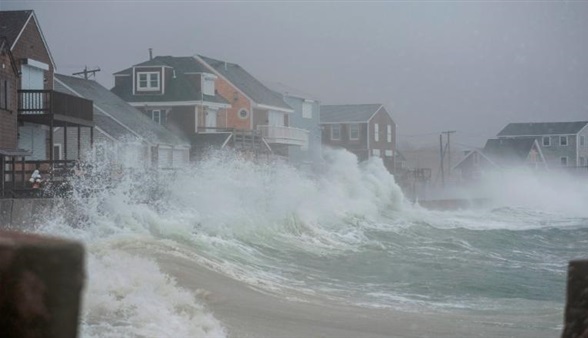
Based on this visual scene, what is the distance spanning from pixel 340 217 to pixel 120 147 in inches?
347

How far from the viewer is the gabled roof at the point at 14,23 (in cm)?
2862

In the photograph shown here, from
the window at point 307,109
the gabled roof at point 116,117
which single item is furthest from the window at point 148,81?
the window at point 307,109

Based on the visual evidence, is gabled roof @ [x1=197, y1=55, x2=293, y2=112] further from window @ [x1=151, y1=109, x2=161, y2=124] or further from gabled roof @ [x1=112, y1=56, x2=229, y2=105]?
window @ [x1=151, y1=109, x2=161, y2=124]

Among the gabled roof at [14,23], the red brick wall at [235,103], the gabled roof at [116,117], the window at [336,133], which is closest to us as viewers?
the gabled roof at [14,23]

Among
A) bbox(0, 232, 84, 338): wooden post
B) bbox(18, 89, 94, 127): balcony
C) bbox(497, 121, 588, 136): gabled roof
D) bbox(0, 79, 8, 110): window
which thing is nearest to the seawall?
bbox(0, 79, 8, 110): window

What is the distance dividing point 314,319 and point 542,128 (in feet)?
238

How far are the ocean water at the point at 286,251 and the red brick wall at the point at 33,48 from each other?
5.67 meters

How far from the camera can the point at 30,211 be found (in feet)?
54.2

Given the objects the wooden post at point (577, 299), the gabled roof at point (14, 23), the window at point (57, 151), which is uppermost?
the gabled roof at point (14, 23)

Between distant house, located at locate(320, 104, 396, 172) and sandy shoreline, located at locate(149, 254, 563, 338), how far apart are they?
2056 inches

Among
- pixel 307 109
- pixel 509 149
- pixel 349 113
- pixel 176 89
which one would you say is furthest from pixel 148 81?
pixel 509 149

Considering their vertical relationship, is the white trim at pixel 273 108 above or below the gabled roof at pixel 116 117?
above

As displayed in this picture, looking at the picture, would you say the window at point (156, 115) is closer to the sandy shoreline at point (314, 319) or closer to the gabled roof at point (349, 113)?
the gabled roof at point (349, 113)

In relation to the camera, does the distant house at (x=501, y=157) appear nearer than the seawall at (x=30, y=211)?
No
